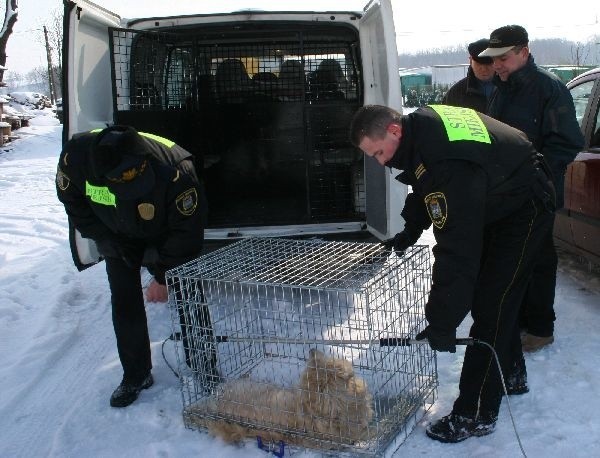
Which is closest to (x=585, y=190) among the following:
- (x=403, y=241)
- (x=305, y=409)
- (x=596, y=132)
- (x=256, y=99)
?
(x=596, y=132)

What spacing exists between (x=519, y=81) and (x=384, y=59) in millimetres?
1073

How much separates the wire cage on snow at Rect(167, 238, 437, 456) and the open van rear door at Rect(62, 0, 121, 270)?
1.33 meters

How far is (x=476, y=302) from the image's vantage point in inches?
109

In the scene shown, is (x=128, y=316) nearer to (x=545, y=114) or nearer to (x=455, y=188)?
(x=455, y=188)

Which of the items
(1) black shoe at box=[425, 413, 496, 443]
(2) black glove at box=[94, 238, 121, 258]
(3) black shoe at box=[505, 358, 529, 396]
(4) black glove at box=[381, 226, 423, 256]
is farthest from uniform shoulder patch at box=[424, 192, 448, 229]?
(2) black glove at box=[94, 238, 121, 258]

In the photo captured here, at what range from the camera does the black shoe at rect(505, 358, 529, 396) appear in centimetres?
316

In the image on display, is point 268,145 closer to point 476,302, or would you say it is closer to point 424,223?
point 424,223

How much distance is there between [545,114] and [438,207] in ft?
4.85

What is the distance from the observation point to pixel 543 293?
358 centimetres

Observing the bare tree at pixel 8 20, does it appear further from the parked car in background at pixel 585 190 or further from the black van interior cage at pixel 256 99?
the parked car in background at pixel 585 190

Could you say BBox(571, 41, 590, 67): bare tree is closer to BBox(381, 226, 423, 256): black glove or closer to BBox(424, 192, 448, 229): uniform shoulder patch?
BBox(381, 226, 423, 256): black glove

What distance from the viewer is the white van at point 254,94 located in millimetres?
4238

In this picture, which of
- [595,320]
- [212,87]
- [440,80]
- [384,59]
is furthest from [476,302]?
[440,80]

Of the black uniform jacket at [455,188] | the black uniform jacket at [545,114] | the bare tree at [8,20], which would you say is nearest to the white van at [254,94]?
the black uniform jacket at [545,114]
